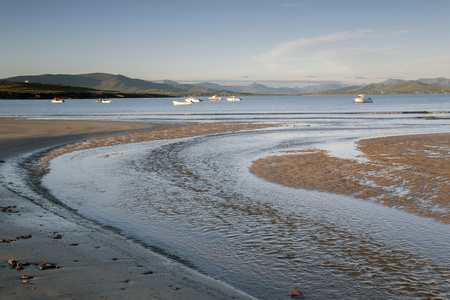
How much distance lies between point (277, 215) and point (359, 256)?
123 inches

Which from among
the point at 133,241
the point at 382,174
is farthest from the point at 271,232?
the point at 382,174

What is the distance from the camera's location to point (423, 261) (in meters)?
7.32

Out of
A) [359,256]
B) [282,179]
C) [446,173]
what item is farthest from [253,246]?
[446,173]

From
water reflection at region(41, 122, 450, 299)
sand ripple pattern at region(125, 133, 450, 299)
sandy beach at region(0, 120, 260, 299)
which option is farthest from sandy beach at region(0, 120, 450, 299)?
sand ripple pattern at region(125, 133, 450, 299)

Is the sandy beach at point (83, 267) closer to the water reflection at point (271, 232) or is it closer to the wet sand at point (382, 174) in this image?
the water reflection at point (271, 232)

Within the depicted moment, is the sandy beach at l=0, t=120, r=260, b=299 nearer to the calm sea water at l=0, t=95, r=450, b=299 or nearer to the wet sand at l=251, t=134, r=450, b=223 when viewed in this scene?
the calm sea water at l=0, t=95, r=450, b=299

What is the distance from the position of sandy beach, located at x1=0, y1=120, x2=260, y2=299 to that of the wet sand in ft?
24.1

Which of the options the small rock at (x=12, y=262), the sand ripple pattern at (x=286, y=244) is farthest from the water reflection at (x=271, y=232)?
the small rock at (x=12, y=262)

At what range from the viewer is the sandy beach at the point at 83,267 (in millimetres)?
5535

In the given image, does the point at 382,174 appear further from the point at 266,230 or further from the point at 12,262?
the point at 12,262

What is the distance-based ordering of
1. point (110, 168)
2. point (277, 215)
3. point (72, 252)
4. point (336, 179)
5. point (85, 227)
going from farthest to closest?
point (110, 168) → point (336, 179) → point (277, 215) → point (85, 227) → point (72, 252)

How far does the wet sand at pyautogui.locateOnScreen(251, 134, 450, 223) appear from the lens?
11.8 m

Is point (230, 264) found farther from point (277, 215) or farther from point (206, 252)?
point (277, 215)

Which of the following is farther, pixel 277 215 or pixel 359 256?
pixel 277 215
